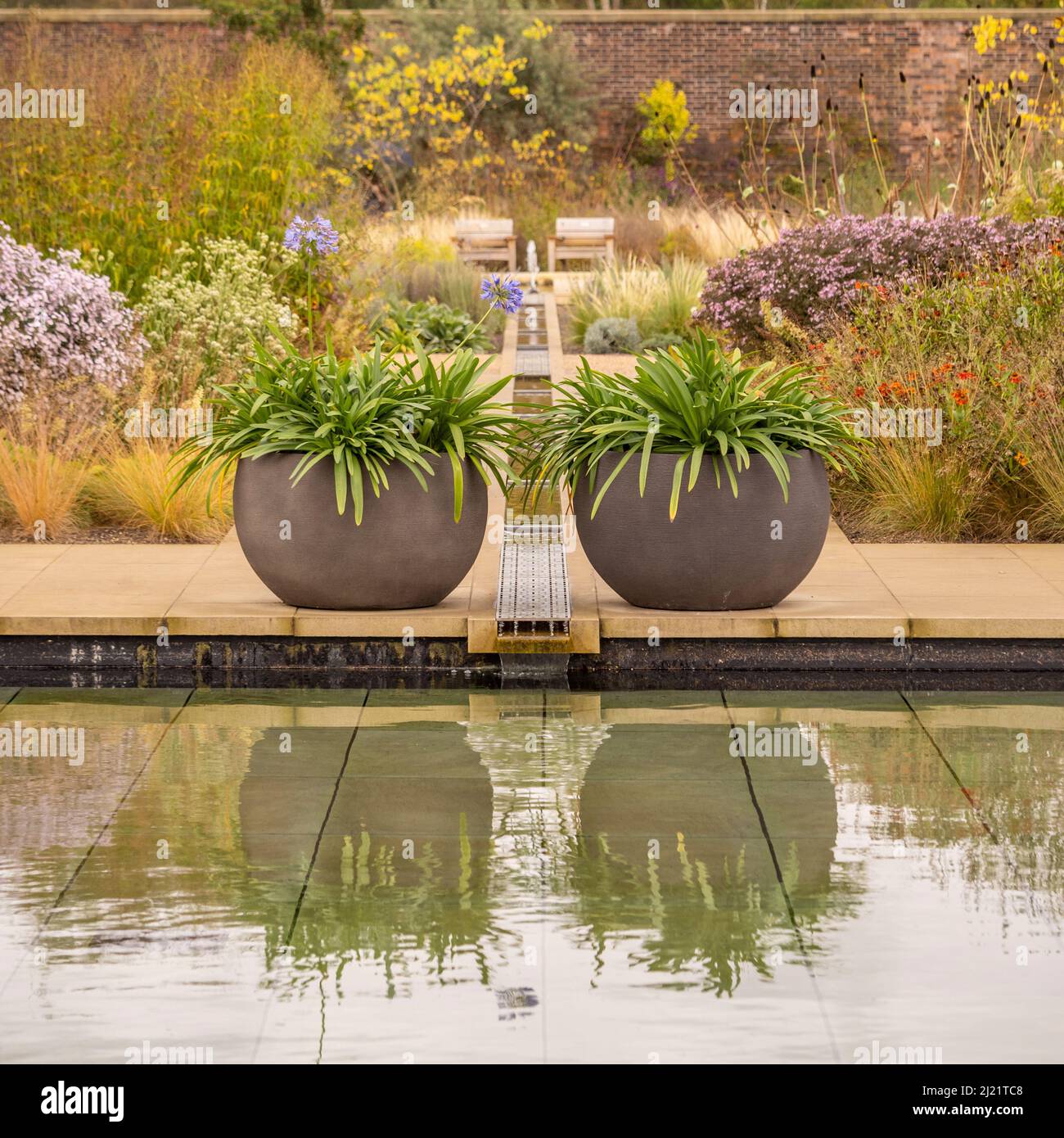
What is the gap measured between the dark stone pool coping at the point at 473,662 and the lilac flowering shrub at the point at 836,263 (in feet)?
18.0

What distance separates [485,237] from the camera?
2162cm

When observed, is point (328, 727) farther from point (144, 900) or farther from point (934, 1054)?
point (934, 1054)

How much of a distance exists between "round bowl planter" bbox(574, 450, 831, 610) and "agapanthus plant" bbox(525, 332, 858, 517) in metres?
0.05

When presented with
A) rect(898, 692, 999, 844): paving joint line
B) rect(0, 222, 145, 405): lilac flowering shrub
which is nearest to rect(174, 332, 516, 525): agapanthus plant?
rect(898, 692, 999, 844): paving joint line

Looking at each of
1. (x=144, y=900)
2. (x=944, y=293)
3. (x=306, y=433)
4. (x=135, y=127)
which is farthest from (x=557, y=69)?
(x=144, y=900)

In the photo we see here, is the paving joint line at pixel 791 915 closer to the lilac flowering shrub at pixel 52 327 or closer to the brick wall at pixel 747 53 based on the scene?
the lilac flowering shrub at pixel 52 327

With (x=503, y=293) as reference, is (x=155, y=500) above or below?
below

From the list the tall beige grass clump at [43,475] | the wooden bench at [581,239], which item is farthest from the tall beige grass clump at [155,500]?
the wooden bench at [581,239]

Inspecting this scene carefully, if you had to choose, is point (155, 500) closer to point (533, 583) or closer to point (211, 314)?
point (533, 583)

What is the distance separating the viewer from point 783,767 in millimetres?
5707

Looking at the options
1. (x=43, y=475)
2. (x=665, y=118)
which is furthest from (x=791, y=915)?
(x=665, y=118)

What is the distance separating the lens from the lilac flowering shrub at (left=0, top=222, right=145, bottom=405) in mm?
10047

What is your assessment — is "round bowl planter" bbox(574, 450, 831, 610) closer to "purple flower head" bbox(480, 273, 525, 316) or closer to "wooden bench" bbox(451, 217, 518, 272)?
"purple flower head" bbox(480, 273, 525, 316)

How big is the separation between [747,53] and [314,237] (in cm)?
2238
